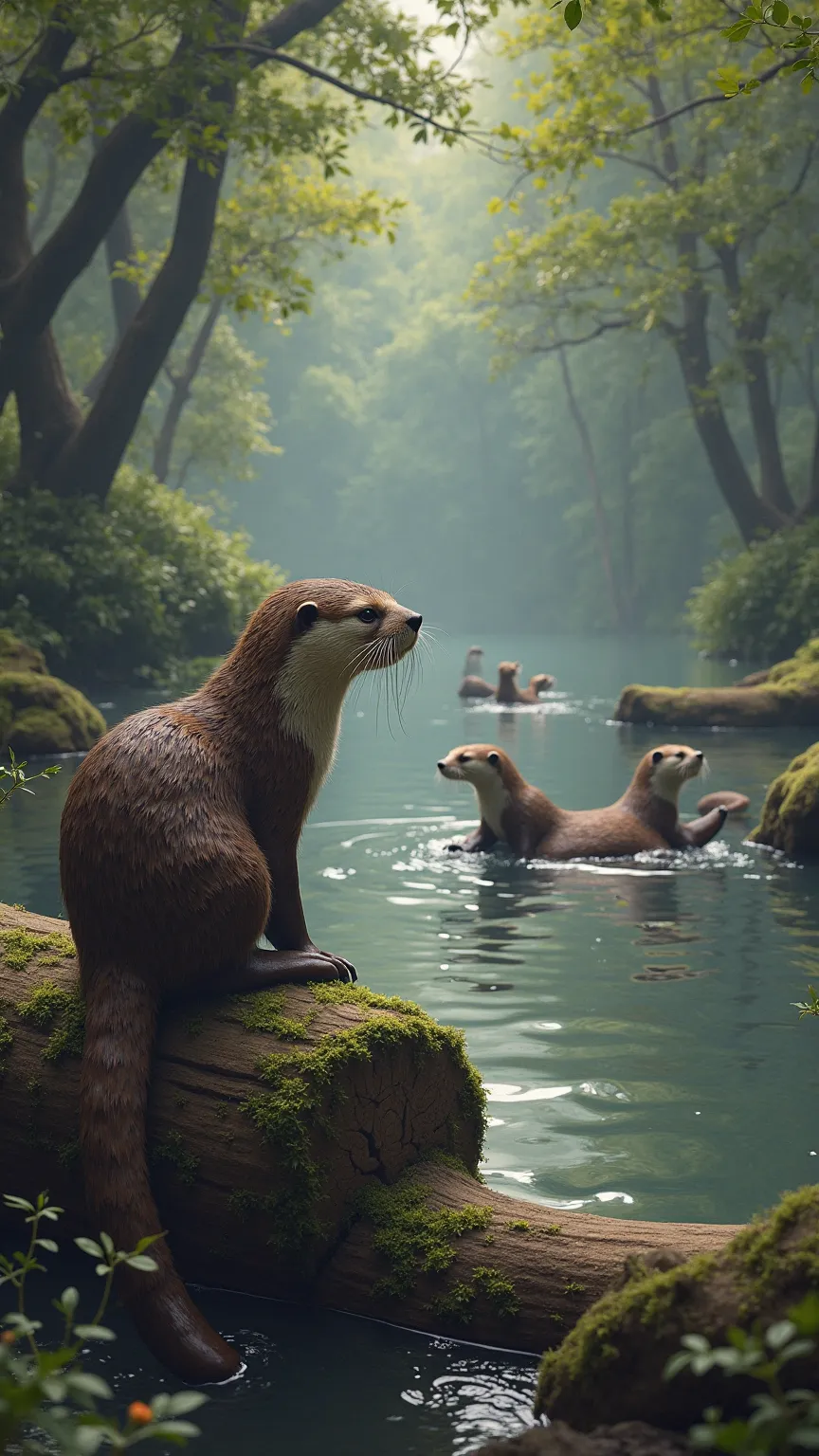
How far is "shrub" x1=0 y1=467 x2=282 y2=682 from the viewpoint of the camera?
20.4 m

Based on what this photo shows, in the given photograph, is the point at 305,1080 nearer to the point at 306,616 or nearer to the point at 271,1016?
the point at 271,1016

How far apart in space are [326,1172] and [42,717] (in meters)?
12.3

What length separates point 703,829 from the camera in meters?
11.0

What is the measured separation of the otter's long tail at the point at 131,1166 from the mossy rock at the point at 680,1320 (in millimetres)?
859

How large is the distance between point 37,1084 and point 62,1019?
0.19 m

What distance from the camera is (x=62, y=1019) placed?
4.34 metres

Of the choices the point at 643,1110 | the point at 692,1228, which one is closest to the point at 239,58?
the point at 643,1110

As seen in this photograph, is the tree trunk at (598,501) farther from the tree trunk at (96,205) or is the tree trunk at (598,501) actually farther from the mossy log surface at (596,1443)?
the mossy log surface at (596,1443)

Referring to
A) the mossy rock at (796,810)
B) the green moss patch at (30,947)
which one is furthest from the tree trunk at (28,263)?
the green moss patch at (30,947)

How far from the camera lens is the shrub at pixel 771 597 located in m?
25.8

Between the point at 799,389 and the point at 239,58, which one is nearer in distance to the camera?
the point at 239,58

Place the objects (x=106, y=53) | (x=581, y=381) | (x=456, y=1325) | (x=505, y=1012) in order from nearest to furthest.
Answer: (x=456, y=1325) → (x=505, y=1012) → (x=106, y=53) → (x=581, y=381)

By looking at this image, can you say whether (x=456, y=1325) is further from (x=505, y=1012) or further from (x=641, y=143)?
(x=641, y=143)

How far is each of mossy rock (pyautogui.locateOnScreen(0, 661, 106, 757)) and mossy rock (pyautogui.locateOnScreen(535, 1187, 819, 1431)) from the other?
12.7m
